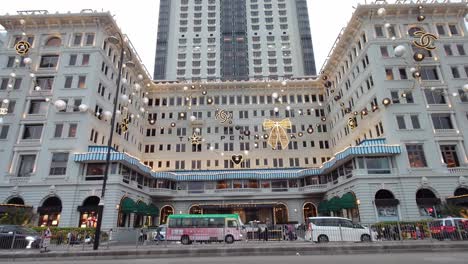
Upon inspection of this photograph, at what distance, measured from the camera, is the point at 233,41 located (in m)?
85.7

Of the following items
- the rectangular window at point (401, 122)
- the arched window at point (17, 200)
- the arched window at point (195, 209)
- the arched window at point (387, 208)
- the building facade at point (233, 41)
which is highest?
the building facade at point (233, 41)

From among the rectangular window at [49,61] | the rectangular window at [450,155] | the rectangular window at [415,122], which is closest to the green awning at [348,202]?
the rectangular window at [415,122]

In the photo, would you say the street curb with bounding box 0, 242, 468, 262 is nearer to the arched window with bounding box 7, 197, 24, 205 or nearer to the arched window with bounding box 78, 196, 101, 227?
the arched window with bounding box 78, 196, 101, 227

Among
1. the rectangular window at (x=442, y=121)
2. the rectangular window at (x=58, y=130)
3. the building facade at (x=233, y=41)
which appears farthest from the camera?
the building facade at (x=233, y=41)

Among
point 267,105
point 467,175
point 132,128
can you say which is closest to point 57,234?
point 132,128

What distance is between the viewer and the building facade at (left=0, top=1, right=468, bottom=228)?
107 ft

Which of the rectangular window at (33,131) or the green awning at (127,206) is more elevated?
the rectangular window at (33,131)

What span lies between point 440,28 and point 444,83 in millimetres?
9250

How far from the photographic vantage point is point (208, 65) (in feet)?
265

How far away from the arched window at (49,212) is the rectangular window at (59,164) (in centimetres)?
308

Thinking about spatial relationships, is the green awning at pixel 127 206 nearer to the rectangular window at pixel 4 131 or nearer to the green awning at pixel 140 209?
the green awning at pixel 140 209

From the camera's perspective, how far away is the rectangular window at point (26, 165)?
3444 centimetres

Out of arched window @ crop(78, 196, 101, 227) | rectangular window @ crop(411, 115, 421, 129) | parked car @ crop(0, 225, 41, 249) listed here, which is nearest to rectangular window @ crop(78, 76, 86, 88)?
arched window @ crop(78, 196, 101, 227)

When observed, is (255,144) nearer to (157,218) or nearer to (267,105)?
(267,105)
